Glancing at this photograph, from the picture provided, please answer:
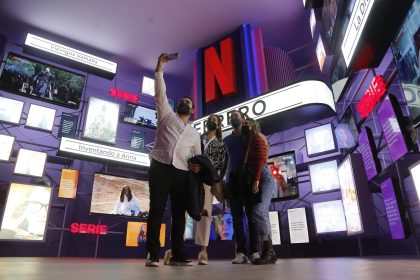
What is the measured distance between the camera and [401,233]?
12.5ft

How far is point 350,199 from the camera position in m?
5.04

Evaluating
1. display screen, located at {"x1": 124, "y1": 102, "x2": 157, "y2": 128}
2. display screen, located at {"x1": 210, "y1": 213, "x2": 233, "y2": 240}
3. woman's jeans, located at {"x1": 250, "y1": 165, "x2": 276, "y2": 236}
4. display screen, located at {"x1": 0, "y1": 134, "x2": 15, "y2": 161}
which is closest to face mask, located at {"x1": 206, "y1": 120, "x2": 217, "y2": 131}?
woman's jeans, located at {"x1": 250, "y1": 165, "x2": 276, "y2": 236}

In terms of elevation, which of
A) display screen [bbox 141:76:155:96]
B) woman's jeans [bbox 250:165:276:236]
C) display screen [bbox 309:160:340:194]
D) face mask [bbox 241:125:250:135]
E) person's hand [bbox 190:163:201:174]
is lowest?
woman's jeans [bbox 250:165:276:236]

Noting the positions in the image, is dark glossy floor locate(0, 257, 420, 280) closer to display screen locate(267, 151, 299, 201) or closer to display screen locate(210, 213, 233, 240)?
display screen locate(267, 151, 299, 201)

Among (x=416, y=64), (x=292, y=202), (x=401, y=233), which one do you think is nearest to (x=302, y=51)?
(x=292, y=202)

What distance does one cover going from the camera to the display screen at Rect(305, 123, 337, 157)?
257 inches

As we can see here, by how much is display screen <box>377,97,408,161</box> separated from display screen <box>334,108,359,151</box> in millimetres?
1644

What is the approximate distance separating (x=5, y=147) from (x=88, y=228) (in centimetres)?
264

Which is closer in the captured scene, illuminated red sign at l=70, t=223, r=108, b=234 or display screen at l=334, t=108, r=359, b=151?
display screen at l=334, t=108, r=359, b=151

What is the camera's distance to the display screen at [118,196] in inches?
294

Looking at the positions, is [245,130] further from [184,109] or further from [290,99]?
[290,99]

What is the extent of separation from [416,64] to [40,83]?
8.35 metres

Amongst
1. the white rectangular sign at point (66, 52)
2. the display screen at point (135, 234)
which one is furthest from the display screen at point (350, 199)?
the white rectangular sign at point (66, 52)

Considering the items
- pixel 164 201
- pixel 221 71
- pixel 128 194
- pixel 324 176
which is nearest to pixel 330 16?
pixel 221 71
